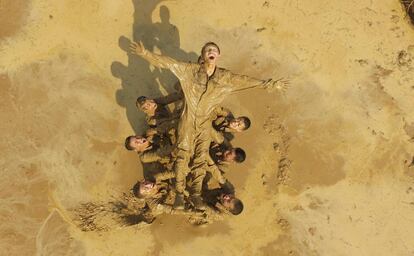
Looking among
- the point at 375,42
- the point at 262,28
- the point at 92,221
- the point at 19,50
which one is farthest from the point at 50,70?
the point at 375,42

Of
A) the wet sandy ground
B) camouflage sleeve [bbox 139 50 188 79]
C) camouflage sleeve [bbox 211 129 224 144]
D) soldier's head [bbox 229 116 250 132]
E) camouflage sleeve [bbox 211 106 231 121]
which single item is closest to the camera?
camouflage sleeve [bbox 139 50 188 79]

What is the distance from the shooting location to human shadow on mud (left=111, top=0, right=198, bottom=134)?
941 cm

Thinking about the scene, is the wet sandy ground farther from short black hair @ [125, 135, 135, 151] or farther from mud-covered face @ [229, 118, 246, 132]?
mud-covered face @ [229, 118, 246, 132]

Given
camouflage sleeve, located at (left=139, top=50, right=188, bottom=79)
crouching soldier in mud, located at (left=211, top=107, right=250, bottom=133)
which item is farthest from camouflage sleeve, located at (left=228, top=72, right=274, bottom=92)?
crouching soldier in mud, located at (left=211, top=107, right=250, bottom=133)

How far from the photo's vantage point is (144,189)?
8172 millimetres

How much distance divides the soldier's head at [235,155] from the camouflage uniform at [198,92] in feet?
1.58

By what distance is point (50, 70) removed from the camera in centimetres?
942

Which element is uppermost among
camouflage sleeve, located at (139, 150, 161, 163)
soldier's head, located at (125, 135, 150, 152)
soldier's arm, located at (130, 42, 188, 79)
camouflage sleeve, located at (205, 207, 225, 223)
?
soldier's arm, located at (130, 42, 188, 79)

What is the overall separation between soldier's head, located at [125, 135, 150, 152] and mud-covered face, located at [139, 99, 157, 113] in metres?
0.52

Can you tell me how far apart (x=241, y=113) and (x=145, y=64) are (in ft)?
7.23

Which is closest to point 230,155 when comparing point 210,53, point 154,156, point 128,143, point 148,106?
point 154,156

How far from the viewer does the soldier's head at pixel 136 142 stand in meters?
8.46

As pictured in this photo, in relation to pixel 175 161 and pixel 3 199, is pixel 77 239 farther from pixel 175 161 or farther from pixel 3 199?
pixel 175 161

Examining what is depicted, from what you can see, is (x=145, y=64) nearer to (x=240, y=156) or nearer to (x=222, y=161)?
(x=222, y=161)
